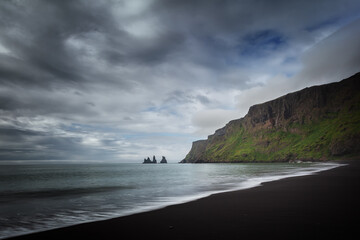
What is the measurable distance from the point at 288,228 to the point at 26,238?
32.4 feet

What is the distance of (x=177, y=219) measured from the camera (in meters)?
9.59

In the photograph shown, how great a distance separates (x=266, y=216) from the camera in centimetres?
938

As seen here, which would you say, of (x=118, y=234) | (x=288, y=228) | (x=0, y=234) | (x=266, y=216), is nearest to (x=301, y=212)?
(x=266, y=216)

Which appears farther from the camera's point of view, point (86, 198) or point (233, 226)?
point (86, 198)

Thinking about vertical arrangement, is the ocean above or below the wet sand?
below

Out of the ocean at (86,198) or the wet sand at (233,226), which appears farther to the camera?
the ocean at (86,198)

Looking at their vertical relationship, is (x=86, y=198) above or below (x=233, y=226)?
below

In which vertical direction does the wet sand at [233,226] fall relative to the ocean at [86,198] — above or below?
above

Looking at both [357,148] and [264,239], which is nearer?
[264,239]

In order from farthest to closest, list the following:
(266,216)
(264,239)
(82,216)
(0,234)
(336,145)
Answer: (336,145) < (82,216) < (266,216) < (0,234) < (264,239)

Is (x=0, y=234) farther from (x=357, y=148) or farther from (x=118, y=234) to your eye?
(x=357, y=148)

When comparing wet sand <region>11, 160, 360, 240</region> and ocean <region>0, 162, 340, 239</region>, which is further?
ocean <region>0, 162, 340, 239</region>

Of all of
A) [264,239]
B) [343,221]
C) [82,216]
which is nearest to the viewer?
[264,239]

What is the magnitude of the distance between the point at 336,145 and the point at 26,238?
757ft
